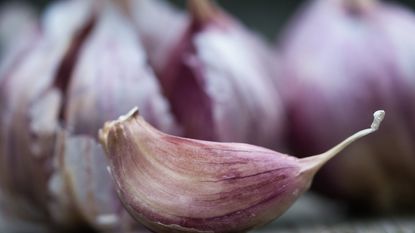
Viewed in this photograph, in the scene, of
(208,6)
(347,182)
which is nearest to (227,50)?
(208,6)

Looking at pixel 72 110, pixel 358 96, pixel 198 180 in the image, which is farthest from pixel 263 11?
pixel 198 180

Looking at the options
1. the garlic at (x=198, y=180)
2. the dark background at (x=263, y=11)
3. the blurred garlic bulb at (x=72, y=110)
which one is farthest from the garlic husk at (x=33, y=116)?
the dark background at (x=263, y=11)

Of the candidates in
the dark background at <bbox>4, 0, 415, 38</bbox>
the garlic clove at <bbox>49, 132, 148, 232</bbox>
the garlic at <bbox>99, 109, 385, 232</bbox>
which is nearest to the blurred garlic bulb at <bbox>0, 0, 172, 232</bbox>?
the garlic clove at <bbox>49, 132, 148, 232</bbox>

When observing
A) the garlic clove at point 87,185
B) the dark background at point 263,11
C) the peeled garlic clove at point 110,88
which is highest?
the dark background at point 263,11

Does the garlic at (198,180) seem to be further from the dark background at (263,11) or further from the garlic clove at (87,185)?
the dark background at (263,11)

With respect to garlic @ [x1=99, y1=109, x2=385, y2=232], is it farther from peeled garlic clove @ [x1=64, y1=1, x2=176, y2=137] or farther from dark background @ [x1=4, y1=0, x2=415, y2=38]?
dark background @ [x1=4, y1=0, x2=415, y2=38]

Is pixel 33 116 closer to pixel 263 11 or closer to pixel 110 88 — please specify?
pixel 110 88
